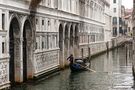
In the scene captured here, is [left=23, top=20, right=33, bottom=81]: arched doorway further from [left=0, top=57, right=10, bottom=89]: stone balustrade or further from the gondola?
the gondola

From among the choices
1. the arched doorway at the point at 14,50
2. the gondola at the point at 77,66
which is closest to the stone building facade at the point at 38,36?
the arched doorway at the point at 14,50

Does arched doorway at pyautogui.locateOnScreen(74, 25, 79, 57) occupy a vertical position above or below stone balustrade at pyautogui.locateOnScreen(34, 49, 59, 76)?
above

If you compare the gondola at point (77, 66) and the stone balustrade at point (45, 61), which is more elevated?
the stone balustrade at point (45, 61)

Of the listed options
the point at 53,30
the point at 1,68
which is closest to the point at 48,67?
the point at 53,30

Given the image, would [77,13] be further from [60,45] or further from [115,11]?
[115,11]

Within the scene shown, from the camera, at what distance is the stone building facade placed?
18.0 m

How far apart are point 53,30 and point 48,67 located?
2.85 metres

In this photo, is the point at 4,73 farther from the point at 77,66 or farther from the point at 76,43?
the point at 76,43

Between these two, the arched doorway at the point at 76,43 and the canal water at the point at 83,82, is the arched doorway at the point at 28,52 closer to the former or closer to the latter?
the canal water at the point at 83,82

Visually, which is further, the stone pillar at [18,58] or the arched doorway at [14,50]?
the stone pillar at [18,58]

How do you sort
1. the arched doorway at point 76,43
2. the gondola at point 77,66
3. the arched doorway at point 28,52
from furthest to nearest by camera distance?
the arched doorway at point 76,43 < the gondola at point 77,66 < the arched doorway at point 28,52

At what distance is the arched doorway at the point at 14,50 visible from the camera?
20016 mm

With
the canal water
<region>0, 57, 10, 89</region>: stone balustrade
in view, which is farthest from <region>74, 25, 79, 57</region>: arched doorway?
<region>0, 57, 10, 89</region>: stone balustrade

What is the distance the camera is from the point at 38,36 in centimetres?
2309
